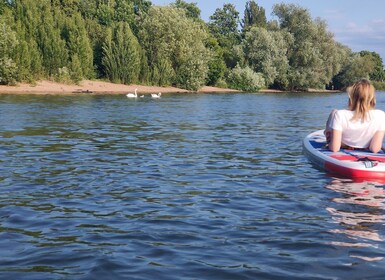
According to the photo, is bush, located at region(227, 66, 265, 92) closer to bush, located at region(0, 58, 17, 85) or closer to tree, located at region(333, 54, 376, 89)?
tree, located at region(333, 54, 376, 89)

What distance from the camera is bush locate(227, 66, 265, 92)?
61250 mm

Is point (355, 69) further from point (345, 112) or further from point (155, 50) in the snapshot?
point (345, 112)

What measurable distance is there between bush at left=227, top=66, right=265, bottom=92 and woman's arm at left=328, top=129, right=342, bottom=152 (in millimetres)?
52302

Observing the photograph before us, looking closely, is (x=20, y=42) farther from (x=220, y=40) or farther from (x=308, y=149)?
(x=220, y=40)

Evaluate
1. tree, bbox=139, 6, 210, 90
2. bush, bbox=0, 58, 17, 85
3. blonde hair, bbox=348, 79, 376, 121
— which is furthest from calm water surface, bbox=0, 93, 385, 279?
tree, bbox=139, 6, 210, 90

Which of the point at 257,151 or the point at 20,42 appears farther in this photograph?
the point at 20,42

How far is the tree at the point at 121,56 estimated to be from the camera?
Answer: 166 ft

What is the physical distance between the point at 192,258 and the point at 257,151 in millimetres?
7697

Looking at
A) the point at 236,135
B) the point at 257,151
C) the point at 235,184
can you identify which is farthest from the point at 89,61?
the point at 235,184

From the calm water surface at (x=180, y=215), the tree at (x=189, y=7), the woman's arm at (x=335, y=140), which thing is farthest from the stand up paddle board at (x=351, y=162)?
the tree at (x=189, y=7)

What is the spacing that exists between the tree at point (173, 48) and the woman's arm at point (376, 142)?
4543 cm

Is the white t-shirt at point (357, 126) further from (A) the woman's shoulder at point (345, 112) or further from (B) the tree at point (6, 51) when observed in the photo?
(B) the tree at point (6, 51)

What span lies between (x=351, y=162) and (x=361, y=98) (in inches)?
42.2

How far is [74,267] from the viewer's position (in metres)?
4.48
